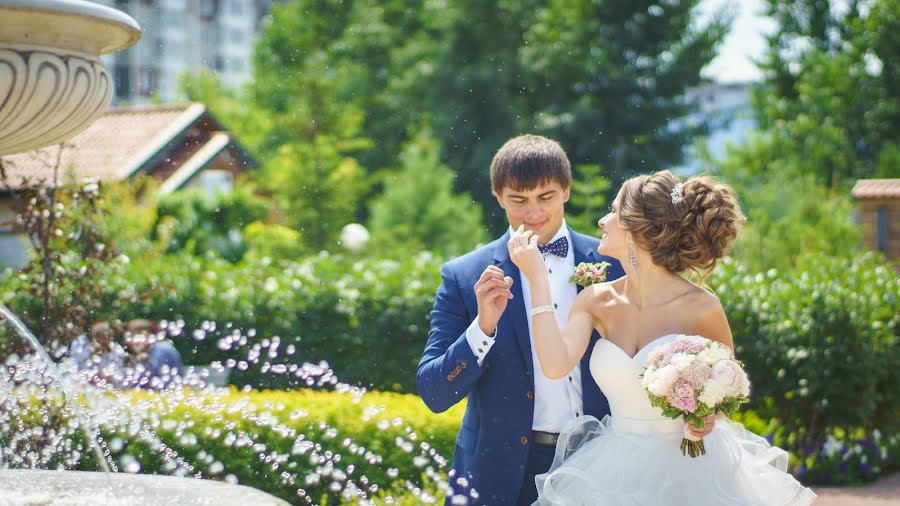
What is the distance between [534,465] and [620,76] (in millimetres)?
20904

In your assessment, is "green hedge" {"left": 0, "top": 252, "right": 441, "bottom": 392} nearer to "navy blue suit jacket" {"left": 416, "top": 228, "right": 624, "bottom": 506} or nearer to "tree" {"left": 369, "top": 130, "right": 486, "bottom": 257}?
"navy blue suit jacket" {"left": 416, "top": 228, "right": 624, "bottom": 506}

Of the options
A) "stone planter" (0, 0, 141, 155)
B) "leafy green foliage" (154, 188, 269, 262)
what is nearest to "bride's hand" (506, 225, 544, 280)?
"stone planter" (0, 0, 141, 155)

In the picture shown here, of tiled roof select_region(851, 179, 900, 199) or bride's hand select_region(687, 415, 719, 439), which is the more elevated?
bride's hand select_region(687, 415, 719, 439)

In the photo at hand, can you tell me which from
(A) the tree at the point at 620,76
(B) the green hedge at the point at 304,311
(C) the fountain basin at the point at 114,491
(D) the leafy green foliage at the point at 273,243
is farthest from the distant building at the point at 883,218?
(C) the fountain basin at the point at 114,491

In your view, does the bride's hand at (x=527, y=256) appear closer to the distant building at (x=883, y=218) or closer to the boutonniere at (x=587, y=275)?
the boutonniere at (x=587, y=275)

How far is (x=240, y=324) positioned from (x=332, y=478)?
147 inches

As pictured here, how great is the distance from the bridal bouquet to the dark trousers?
41 centimetres

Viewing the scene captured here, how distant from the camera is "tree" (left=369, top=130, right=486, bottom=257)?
66.0 ft

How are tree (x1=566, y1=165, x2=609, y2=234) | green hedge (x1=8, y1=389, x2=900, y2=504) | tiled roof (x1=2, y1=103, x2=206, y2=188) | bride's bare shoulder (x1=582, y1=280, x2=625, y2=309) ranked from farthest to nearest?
1. tiled roof (x1=2, y1=103, x2=206, y2=188)
2. tree (x1=566, y1=165, x2=609, y2=234)
3. green hedge (x1=8, y1=389, x2=900, y2=504)
4. bride's bare shoulder (x1=582, y1=280, x2=625, y2=309)

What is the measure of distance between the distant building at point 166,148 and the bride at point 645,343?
1840 centimetres

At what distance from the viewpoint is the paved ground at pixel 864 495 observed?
6559mm

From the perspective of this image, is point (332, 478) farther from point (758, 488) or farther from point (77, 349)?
point (758, 488)

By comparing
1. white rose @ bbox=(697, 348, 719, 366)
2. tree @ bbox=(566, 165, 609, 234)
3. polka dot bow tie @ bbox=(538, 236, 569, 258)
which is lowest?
tree @ bbox=(566, 165, 609, 234)

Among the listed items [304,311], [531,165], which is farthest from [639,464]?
[304,311]
